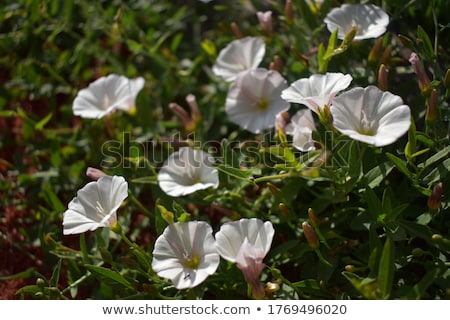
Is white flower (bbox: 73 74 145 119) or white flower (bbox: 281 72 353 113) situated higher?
white flower (bbox: 281 72 353 113)

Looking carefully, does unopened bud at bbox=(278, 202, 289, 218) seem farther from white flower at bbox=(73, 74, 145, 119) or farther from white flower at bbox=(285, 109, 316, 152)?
white flower at bbox=(73, 74, 145, 119)

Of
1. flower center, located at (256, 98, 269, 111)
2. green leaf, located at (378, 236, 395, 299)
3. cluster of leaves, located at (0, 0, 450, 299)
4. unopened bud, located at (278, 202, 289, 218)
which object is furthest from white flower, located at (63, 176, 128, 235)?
green leaf, located at (378, 236, 395, 299)

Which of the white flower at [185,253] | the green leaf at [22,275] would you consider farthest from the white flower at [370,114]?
the green leaf at [22,275]

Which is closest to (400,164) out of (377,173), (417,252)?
(377,173)

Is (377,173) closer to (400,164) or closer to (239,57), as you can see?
(400,164)

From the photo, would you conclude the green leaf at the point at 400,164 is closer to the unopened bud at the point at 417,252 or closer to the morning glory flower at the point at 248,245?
the unopened bud at the point at 417,252

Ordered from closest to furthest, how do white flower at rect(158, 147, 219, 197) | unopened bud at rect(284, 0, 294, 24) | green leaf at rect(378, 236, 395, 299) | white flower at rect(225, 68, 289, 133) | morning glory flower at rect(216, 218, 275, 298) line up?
green leaf at rect(378, 236, 395, 299)
morning glory flower at rect(216, 218, 275, 298)
white flower at rect(158, 147, 219, 197)
white flower at rect(225, 68, 289, 133)
unopened bud at rect(284, 0, 294, 24)
